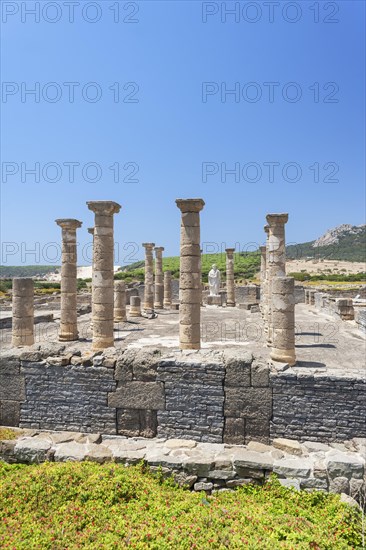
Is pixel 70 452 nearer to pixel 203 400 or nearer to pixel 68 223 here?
pixel 203 400

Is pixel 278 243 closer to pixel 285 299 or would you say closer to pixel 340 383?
pixel 285 299

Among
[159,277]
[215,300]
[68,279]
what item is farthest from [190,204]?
[215,300]

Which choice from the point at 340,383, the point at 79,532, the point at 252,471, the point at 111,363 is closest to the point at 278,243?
the point at 340,383

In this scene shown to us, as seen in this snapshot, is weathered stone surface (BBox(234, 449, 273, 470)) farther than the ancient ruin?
No

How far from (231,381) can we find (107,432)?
297 cm

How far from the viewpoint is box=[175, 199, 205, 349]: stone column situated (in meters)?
11.9

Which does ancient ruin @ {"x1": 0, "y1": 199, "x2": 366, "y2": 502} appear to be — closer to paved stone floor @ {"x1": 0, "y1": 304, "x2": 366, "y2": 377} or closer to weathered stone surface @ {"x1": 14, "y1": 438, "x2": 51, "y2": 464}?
weathered stone surface @ {"x1": 14, "y1": 438, "x2": 51, "y2": 464}

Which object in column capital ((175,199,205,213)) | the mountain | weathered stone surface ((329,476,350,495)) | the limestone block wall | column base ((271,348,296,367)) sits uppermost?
the mountain

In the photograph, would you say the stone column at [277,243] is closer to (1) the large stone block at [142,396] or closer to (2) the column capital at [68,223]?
(1) the large stone block at [142,396]

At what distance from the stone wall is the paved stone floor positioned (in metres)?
0.81

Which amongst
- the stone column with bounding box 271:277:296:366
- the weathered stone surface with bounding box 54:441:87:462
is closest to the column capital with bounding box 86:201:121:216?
the stone column with bounding box 271:277:296:366

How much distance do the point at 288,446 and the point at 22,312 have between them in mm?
A: 10141

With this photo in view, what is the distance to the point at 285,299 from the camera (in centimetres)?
1064

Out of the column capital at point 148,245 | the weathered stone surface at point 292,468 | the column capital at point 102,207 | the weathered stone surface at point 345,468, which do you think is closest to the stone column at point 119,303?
the column capital at point 148,245
